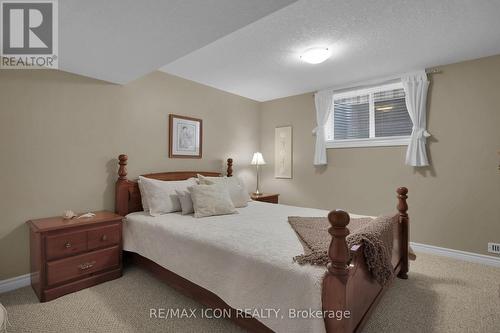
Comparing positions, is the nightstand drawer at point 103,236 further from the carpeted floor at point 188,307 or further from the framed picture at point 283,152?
the framed picture at point 283,152

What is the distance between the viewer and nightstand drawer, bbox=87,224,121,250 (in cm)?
232

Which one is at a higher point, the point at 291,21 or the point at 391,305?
the point at 291,21

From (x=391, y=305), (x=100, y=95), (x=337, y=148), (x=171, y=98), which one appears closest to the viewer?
(x=391, y=305)

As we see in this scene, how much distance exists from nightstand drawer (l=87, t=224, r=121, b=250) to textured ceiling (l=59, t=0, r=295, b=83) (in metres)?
1.59

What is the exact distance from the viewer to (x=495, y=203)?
2795 millimetres

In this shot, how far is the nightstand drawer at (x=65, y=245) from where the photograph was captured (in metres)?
2.08

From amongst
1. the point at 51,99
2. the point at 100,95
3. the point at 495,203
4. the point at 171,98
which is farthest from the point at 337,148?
the point at 51,99

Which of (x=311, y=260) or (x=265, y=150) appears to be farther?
(x=265, y=150)

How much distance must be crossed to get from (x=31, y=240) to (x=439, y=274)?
4.05 meters

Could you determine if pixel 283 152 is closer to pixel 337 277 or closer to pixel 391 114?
pixel 391 114

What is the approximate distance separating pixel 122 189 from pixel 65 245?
0.80 meters

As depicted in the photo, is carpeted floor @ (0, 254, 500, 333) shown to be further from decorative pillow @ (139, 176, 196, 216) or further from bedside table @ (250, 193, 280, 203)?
bedside table @ (250, 193, 280, 203)

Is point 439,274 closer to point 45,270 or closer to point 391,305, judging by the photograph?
point 391,305

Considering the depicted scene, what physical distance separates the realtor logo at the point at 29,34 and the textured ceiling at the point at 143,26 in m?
0.06
